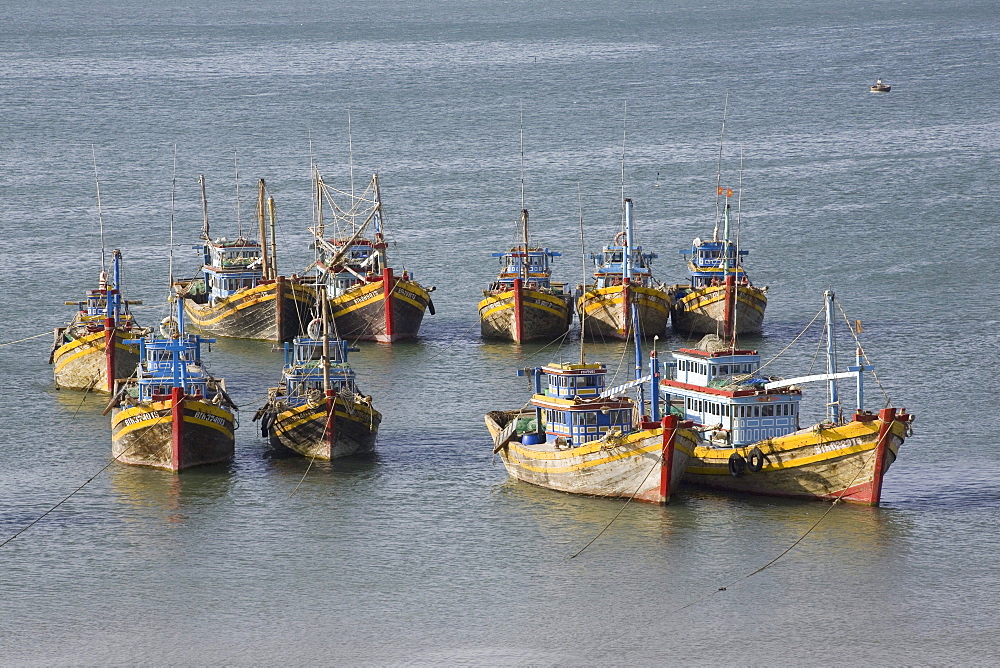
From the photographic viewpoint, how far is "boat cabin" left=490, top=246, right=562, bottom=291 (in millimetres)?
92125

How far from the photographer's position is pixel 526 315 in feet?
293

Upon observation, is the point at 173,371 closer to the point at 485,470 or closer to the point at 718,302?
the point at 485,470

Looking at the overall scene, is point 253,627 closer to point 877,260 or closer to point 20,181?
point 877,260

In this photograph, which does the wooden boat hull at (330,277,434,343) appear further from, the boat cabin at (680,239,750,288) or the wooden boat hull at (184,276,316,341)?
the boat cabin at (680,239,750,288)

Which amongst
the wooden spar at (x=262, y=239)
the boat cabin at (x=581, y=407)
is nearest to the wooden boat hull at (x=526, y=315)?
the wooden spar at (x=262, y=239)

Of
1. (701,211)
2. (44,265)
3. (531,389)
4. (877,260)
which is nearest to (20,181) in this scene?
(44,265)

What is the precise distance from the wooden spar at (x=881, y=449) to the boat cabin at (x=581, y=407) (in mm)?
7820

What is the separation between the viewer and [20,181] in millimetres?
140625

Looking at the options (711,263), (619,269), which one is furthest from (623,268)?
(711,263)

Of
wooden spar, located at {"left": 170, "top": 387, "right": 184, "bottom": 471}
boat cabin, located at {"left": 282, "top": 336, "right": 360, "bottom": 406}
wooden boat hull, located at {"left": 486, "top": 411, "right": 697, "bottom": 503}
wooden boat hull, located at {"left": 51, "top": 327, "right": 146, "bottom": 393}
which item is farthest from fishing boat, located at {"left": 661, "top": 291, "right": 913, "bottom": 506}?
wooden boat hull, located at {"left": 51, "top": 327, "right": 146, "bottom": 393}

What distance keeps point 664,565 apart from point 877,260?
196 feet

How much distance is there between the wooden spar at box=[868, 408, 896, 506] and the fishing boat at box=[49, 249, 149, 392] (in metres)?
31.7

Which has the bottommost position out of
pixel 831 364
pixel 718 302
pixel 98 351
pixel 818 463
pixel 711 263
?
pixel 818 463

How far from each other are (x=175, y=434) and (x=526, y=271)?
31095 mm
